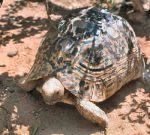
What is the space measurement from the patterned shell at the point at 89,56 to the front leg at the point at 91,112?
79 mm

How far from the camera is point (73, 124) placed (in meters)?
5.29

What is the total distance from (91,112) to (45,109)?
23.7 inches

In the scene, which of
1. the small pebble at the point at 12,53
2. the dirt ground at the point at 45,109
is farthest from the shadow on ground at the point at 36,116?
the small pebble at the point at 12,53

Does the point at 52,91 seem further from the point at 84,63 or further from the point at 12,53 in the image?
the point at 12,53

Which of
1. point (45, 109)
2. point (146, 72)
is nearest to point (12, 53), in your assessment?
point (45, 109)

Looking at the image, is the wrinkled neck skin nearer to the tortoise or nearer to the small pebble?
the tortoise

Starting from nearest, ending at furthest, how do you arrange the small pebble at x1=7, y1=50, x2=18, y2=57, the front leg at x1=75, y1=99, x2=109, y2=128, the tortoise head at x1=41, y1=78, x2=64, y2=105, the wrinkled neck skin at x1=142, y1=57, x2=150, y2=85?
the tortoise head at x1=41, y1=78, x2=64, y2=105 < the front leg at x1=75, y1=99, x2=109, y2=128 < the wrinkled neck skin at x1=142, y1=57, x2=150, y2=85 < the small pebble at x1=7, y1=50, x2=18, y2=57

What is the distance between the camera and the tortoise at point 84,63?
516 cm

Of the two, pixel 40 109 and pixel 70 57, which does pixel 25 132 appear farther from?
pixel 70 57

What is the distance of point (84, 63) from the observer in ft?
17.1

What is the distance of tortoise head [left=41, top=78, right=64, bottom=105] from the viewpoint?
5025mm

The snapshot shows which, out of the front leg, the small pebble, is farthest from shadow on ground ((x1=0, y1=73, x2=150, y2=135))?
the small pebble

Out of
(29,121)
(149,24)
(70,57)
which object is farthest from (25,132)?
(149,24)

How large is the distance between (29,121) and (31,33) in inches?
71.1
